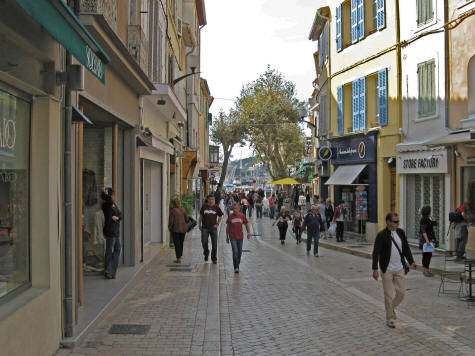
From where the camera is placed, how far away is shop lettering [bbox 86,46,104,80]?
565 centimetres

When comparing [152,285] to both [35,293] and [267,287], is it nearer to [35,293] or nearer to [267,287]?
[267,287]

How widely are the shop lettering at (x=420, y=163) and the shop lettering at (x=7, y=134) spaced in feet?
46.4

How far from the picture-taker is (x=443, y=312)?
847 cm

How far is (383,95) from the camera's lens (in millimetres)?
19750

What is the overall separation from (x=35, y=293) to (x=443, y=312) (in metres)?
6.29

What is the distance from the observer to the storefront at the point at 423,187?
54.0 feet

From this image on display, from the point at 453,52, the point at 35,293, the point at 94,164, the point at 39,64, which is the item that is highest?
the point at 453,52

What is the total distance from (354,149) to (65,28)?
1863cm

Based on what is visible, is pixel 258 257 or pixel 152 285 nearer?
pixel 152 285

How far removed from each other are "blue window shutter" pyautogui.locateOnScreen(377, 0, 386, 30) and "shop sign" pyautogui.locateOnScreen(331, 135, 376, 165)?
4234 millimetres

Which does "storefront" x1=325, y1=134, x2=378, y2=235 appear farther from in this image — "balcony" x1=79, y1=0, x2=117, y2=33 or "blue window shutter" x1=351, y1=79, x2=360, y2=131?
"balcony" x1=79, y1=0, x2=117, y2=33

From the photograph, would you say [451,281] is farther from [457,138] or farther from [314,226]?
[314,226]

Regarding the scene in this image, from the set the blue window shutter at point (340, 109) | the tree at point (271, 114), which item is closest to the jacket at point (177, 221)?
the blue window shutter at point (340, 109)

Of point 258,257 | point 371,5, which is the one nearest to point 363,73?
point 371,5
